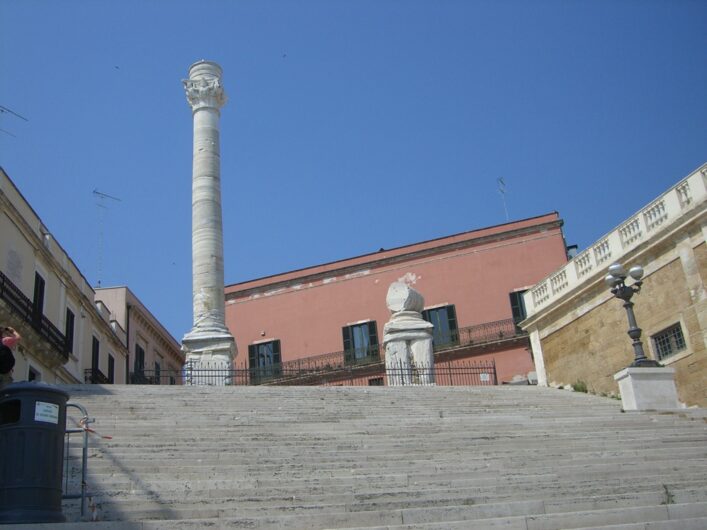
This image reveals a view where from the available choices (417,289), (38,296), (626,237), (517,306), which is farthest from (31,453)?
(417,289)

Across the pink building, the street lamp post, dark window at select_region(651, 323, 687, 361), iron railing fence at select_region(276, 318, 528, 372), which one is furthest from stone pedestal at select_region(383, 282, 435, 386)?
the pink building

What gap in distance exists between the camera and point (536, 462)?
36.6ft

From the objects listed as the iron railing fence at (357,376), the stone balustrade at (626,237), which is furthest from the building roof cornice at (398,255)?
the stone balustrade at (626,237)

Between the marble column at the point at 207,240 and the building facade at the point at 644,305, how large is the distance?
8.50 meters

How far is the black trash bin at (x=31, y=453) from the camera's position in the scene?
7289mm

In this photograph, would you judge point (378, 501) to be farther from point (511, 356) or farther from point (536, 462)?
point (511, 356)

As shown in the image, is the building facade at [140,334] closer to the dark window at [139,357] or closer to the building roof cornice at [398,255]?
the dark window at [139,357]

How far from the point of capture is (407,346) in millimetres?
23531

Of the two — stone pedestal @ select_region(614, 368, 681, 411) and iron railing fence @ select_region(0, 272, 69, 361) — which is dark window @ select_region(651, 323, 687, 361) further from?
iron railing fence @ select_region(0, 272, 69, 361)

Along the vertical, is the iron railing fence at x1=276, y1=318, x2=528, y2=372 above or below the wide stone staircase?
above

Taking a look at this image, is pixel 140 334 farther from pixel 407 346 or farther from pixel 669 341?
pixel 669 341

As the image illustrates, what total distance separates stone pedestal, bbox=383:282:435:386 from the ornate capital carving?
28.3 ft

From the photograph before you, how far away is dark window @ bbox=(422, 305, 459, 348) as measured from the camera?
37.4 meters

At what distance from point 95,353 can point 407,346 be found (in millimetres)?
13925
